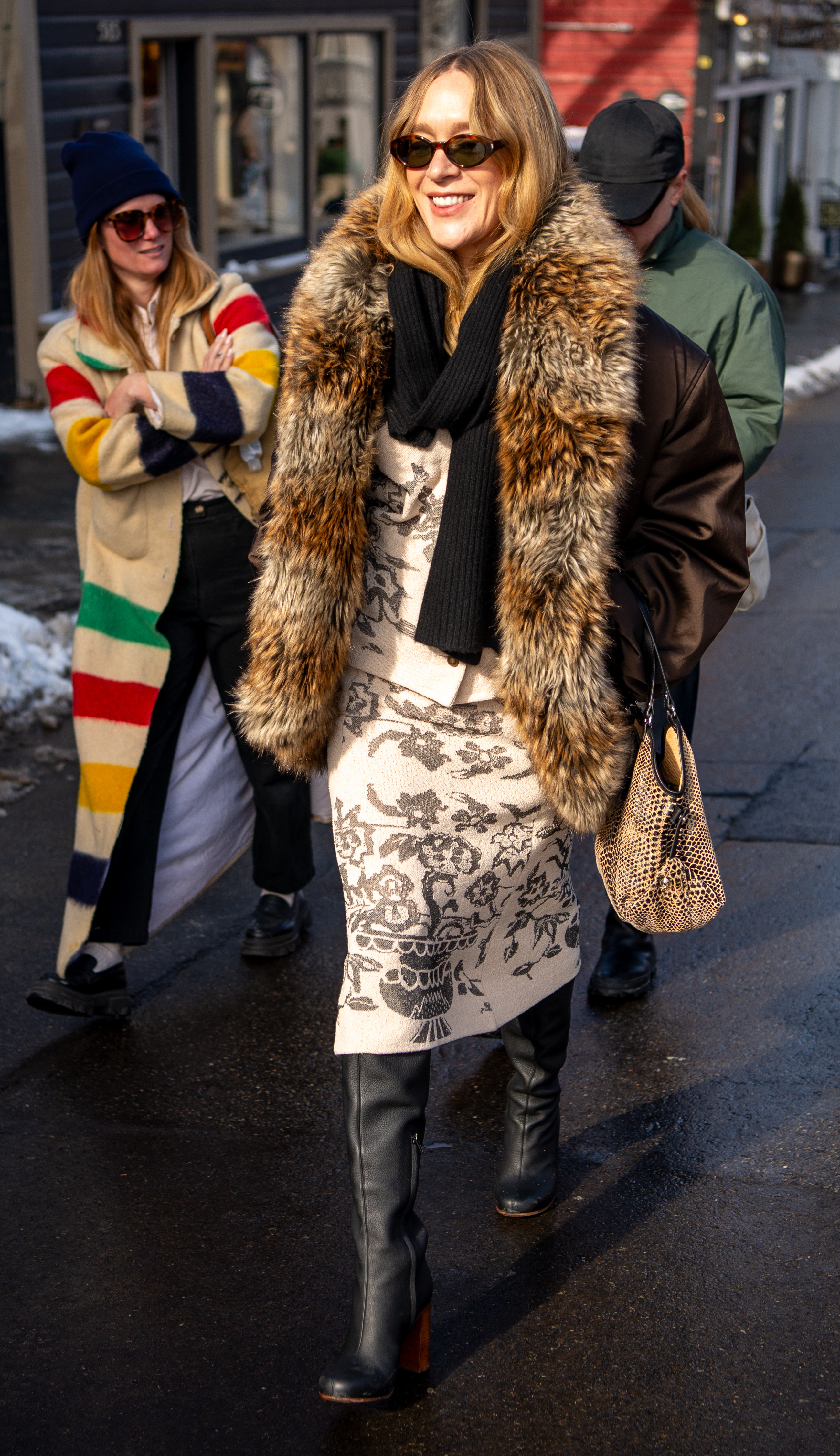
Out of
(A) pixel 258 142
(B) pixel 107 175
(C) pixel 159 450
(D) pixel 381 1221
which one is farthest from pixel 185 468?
(A) pixel 258 142

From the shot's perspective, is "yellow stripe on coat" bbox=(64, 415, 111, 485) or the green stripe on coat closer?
"yellow stripe on coat" bbox=(64, 415, 111, 485)

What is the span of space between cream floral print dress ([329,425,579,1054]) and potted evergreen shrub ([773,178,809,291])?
21438 millimetres

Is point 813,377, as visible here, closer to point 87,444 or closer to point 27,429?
point 27,429

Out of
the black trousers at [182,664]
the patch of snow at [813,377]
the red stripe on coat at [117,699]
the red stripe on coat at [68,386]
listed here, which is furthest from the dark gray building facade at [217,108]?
the red stripe on coat at [117,699]

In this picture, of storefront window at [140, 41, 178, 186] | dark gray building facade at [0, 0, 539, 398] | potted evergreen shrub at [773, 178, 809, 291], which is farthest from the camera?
potted evergreen shrub at [773, 178, 809, 291]

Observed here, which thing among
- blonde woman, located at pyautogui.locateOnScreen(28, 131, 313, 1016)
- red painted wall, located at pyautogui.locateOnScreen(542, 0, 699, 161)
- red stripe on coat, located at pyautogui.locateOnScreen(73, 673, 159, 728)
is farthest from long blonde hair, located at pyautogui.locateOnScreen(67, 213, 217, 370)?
red painted wall, located at pyautogui.locateOnScreen(542, 0, 699, 161)

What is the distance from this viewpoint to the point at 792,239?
74.5 feet

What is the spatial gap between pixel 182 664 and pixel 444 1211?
5.11 feet

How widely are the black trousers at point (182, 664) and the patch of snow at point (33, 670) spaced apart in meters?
2.11

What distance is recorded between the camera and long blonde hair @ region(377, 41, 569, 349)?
2553mm

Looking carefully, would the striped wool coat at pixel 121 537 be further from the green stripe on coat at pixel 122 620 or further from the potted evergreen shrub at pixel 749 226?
the potted evergreen shrub at pixel 749 226

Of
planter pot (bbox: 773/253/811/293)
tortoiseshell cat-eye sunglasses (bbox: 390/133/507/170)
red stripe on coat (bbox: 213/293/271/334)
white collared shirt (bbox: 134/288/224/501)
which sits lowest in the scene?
planter pot (bbox: 773/253/811/293)

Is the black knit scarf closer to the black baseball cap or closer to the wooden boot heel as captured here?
the wooden boot heel

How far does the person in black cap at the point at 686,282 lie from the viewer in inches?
154
